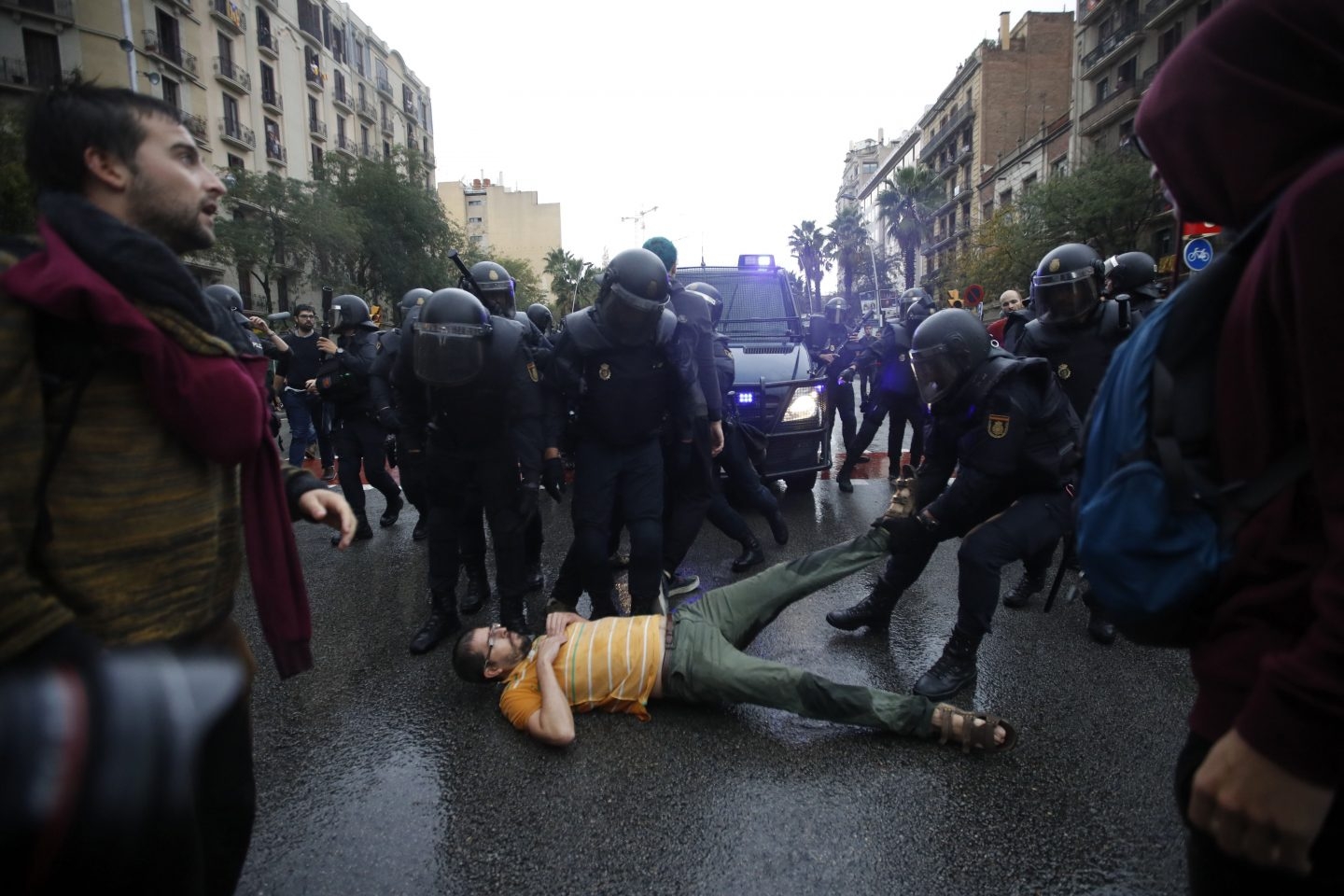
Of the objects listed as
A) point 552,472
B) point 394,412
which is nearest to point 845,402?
point 394,412

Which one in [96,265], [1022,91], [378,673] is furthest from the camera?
[1022,91]

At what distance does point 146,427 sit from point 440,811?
1.80 m

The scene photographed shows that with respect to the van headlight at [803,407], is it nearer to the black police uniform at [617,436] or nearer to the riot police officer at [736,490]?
the riot police officer at [736,490]

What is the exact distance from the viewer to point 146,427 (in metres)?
1.41

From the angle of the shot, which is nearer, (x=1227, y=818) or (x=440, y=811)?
(x=1227, y=818)

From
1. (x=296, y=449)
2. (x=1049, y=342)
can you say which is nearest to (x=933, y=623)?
(x=1049, y=342)

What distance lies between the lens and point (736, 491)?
20.1 ft

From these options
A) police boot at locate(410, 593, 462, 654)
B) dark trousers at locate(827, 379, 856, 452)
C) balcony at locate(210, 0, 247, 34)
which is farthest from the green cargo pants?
balcony at locate(210, 0, 247, 34)

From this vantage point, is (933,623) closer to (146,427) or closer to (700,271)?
(146,427)

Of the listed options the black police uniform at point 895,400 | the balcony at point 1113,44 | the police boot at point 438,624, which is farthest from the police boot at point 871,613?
the balcony at point 1113,44

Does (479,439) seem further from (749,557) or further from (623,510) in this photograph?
(749,557)

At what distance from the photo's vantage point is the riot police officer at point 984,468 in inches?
132

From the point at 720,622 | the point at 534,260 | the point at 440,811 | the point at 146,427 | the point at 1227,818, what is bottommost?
the point at 440,811

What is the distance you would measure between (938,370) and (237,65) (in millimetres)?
46052
